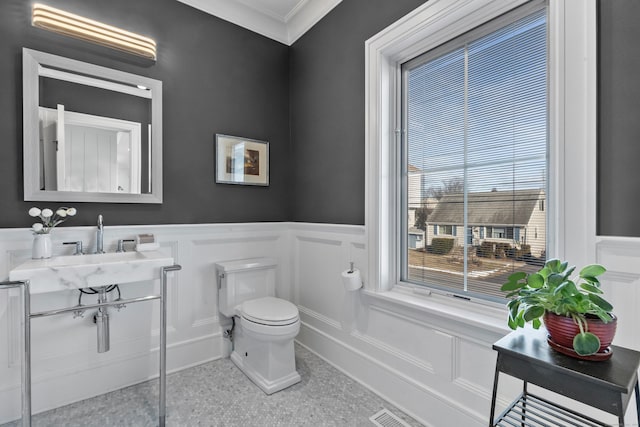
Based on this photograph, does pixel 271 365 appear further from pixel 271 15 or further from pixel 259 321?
pixel 271 15

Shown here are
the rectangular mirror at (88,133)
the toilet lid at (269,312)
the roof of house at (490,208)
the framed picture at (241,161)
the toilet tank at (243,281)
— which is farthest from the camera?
the framed picture at (241,161)

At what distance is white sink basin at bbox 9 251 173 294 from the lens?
133cm

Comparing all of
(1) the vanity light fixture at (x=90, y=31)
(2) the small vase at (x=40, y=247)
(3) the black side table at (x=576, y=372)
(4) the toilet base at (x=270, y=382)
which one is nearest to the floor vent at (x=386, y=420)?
(4) the toilet base at (x=270, y=382)

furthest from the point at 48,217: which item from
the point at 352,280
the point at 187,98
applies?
the point at 352,280

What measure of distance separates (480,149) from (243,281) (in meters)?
1.76

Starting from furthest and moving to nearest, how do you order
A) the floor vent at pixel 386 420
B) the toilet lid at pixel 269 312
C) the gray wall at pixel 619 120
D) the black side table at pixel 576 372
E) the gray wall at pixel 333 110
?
1. the gray wall at pixel 333 110
2. the toilet lid at pixel 269 312
3. the floor vent at pixel 386 420
4. the gray wall at pixel 619 120
5. the black side table at pixel 576 372

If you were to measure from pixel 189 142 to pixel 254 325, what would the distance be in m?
1.36

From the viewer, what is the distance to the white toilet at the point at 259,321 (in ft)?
6.30

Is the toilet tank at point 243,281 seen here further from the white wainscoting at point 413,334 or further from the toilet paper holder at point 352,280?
the toilet paper holder at point 352,280

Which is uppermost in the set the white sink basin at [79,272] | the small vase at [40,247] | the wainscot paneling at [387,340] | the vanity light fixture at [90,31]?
the vanity light fixture at [90,31]

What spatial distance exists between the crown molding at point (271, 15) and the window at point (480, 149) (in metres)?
0.95

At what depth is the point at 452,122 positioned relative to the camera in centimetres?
171

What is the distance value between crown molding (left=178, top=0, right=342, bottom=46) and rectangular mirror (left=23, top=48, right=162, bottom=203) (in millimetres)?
772

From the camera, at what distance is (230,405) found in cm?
181
